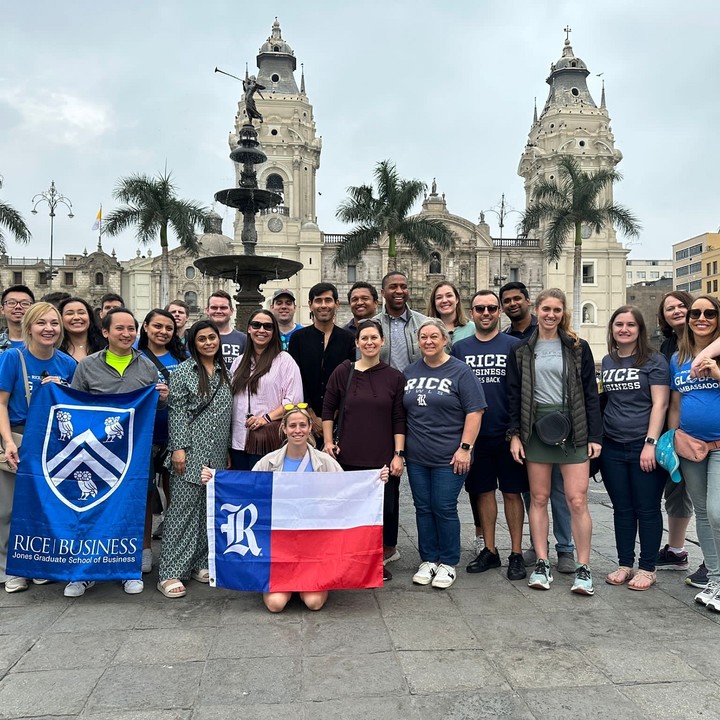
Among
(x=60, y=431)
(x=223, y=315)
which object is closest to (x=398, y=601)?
(x=60, y=431)

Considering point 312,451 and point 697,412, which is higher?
point 697,412

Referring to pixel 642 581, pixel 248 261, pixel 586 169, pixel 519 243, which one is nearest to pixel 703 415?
pixel 642 581

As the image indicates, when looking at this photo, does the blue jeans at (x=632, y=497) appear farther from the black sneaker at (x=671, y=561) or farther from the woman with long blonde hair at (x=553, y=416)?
the black sneaker at (x=671, y=561)

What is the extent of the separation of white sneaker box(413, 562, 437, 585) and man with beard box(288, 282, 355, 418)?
1645 mm

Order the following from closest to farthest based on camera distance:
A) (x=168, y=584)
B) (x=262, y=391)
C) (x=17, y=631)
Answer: (x=17, y=631) → (x=168, y=584) → (x=262, y=391)

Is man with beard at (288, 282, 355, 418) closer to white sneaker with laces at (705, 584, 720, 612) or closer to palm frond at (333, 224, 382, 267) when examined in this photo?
white sneaker with laces at (705, 584, 720, 612)

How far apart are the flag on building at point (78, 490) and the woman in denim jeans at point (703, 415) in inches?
157

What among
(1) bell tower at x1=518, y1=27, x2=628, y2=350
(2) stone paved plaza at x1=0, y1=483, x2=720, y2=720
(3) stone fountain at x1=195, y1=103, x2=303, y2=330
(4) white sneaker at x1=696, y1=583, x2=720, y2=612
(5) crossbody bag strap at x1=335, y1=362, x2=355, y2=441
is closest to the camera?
(2) stone paved plaza at x1=0, y1=483, x2=720, y2=720

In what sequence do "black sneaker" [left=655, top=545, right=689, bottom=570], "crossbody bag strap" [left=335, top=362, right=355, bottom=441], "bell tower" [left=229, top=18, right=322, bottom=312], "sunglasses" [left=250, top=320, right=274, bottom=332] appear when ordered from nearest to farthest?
"crossbody bag strap" [left=335, top=362, right=355, bottom=441] → "sunglasses" [left=250, top=320, right=274, bottom=332] → "black sneaker" [left=655, top=545, right=689, bottom=570] → "bell tower" [left=229, top=18, right=322, bottom=312]

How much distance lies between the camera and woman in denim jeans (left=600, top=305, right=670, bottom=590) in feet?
15.3

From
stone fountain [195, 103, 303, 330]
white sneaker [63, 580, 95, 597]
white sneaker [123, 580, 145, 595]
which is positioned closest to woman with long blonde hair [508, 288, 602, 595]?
white sneaker [123, 580, 145, 595]

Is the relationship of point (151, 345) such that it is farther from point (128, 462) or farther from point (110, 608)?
point (110, 608)

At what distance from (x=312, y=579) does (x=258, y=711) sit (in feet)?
4.32

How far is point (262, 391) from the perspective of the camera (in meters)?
4.81
